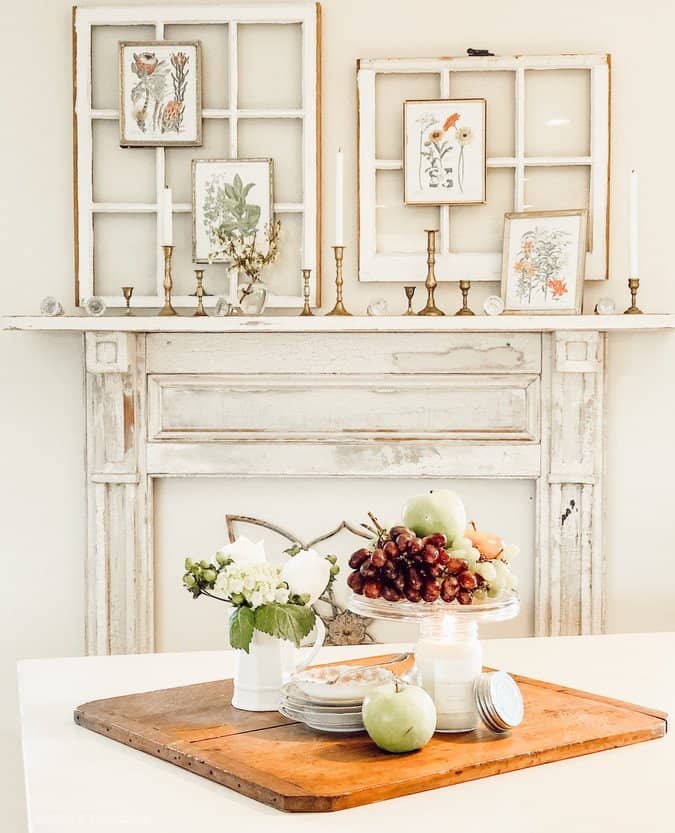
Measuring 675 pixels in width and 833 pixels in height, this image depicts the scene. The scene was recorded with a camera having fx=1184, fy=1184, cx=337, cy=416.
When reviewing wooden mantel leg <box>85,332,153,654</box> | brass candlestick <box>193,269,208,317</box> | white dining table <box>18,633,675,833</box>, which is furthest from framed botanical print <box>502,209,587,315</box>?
white dining table <box>18,633,675,833</box>

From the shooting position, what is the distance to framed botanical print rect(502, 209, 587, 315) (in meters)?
3.19

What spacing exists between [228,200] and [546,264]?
882mm

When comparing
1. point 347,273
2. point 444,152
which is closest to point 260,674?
point 347,273

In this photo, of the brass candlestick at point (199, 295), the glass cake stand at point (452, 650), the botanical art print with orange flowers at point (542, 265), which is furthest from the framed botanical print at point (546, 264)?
the glass cake stand at point (452, 650)

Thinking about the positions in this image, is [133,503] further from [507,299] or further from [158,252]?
[507,299]

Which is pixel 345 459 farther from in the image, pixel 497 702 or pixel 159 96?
pixel 497 702

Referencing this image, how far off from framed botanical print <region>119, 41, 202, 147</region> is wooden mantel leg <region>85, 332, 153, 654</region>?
55cm

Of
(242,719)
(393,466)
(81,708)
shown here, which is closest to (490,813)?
(242,719)

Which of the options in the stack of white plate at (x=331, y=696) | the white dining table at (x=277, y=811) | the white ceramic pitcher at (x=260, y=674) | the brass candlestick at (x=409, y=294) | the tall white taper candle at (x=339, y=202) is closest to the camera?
the white dining table at (x=277, y=811)

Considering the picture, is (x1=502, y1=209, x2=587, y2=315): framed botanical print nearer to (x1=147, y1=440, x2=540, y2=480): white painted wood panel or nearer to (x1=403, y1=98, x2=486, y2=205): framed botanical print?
(x1=403, y1=98, x2=486, y2=205): framed botanical print

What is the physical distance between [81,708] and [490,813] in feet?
2.32

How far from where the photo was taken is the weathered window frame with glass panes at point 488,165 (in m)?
3.22

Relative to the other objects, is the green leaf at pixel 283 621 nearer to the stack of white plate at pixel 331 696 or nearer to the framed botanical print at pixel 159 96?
the stack of white plate at pixel 331 696

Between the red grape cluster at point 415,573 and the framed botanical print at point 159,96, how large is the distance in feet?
6.12
